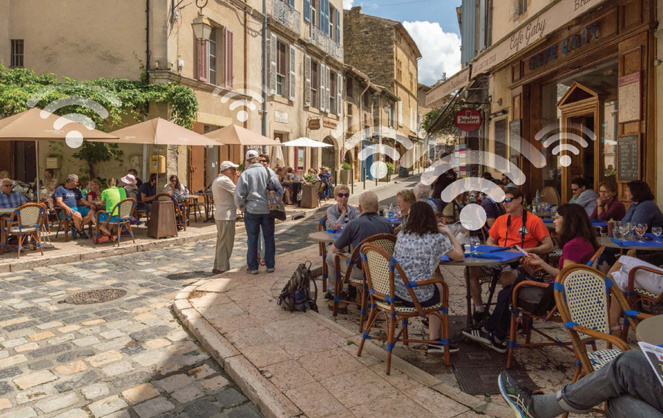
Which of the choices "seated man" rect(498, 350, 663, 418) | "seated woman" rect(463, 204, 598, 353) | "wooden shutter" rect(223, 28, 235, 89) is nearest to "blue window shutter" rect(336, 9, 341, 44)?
"wooden shutter" rect(223, 28, 235, 89)

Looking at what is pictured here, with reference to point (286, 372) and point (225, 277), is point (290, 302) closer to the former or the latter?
point (286, 372)

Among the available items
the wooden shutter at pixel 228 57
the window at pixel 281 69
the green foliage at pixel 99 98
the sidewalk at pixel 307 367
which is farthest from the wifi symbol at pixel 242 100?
the sidewalk at pixel 307 367

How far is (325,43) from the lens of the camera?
24047mm

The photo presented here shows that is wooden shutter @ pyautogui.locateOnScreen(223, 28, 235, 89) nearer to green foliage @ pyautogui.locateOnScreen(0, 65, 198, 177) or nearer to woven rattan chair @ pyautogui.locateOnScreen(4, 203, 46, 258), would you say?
green foliage @ pyautogui.locateOnScreen(0, 65, 198, 177)

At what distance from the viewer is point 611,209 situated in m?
6.30

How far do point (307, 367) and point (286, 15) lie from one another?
1838cm

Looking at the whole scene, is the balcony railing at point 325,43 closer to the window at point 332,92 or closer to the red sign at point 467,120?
the window at point 332,92

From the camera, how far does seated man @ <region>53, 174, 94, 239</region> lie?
9.51 m

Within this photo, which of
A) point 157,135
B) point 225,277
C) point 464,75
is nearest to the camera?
point 225,277

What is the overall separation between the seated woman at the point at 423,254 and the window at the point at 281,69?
55.4ft

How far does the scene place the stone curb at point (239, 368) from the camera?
3148 millimetres

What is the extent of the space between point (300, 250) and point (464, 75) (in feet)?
14.8

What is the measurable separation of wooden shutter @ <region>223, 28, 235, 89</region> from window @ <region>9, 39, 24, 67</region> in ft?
18.5

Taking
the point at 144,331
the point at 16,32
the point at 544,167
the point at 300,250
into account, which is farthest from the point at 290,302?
the point at 16,32
